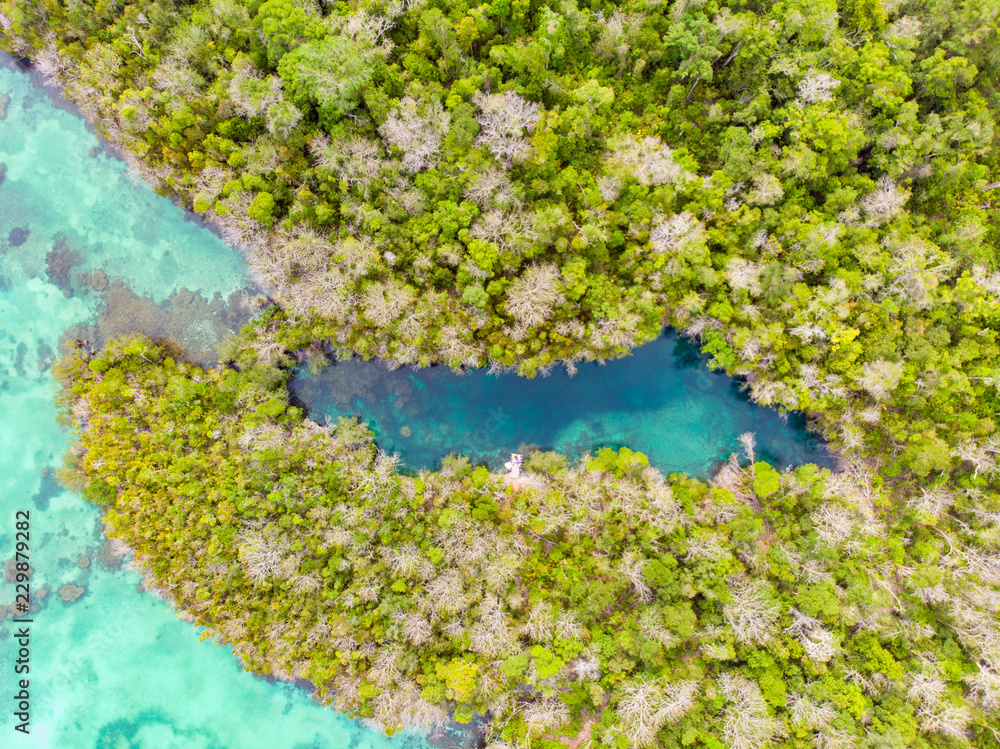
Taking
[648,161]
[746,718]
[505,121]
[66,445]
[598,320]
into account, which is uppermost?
[505,121]

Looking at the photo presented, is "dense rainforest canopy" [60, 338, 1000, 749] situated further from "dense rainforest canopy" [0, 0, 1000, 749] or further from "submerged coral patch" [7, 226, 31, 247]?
"submerged coral patch" [7, 226, 31, 247]

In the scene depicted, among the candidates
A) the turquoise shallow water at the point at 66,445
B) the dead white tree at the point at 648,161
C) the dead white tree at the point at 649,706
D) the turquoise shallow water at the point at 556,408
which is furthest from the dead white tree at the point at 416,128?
the dead white tree at the point at 649,706

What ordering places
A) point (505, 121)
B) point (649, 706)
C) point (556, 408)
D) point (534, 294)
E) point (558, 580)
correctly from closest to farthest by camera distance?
point (649, 706) → point (505, 121) → point (534, 294) → point (558, 580) → point (556, 408)

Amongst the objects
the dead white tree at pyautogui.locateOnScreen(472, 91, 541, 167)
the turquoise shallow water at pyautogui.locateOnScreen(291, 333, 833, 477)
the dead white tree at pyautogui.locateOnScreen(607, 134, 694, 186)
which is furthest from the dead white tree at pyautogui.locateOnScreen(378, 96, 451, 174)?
the turquoise shallow water at pyautogui.locateOnScreen(291, 333, 833, 477)

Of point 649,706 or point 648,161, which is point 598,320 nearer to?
point 648,161

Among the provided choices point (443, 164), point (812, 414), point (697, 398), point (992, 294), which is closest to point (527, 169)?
point (443, 164)

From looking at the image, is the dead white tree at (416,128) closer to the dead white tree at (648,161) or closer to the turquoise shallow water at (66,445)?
the dead white tree at (648,161)

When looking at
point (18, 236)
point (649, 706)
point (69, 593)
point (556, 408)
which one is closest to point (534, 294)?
point (556, 408)
